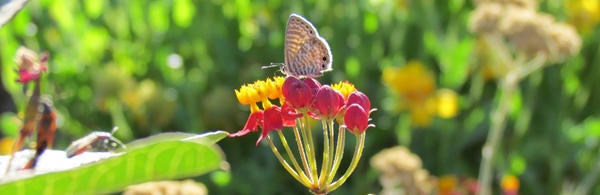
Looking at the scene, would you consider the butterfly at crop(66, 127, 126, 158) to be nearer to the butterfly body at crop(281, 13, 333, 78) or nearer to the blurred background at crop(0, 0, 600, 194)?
the butterfly body at crop(281, 13, 333, 78)

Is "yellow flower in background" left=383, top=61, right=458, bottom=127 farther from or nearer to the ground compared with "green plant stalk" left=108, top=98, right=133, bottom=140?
farther from the ground

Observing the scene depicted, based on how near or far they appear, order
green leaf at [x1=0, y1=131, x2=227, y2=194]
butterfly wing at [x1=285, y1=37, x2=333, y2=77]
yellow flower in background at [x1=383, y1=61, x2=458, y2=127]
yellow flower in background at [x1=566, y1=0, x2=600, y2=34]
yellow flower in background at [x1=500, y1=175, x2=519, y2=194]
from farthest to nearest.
Result: yellow flower in background at [x1=566, y1=0, x2=600, y2=34], yellow flower in background at [x1=383, y1=61, x2=458, y2=127], yellow flower in background at [x1=500, y1=175, x2=519, y2=194], butterfly wing at [x1=285, y1=37, x2=333, y2=77], green leaf at [x1=0, y1=131, x2=227, y2=194]

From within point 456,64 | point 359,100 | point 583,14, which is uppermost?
point 583,14

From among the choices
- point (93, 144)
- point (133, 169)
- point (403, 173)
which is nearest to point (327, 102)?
point (93, 144)

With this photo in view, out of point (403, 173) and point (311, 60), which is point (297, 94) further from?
point (403, 173)

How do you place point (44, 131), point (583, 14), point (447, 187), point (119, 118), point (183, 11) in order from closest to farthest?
point (44, 131) < point (447, 187) < point (119, 118) < point (583, 14) < point (183, 11)

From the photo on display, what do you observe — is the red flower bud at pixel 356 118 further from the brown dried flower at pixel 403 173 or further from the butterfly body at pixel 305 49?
the brown dried flower at pixel 403 173

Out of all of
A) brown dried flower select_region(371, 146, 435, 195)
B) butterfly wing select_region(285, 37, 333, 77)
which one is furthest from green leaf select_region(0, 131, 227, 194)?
brown dried flower select_region(371, 146, 435, 195)
